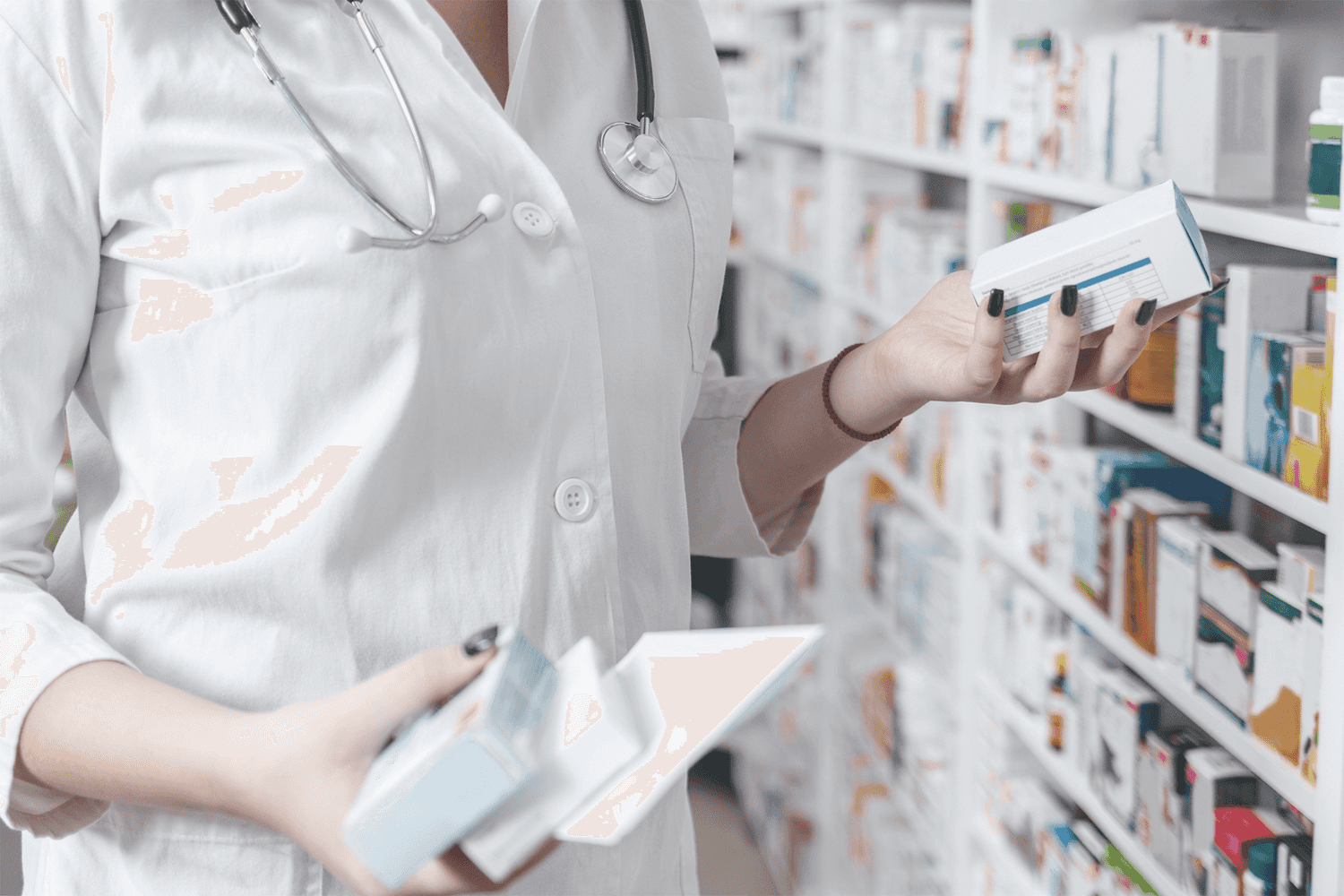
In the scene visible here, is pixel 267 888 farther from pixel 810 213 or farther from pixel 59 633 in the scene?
pixel 810 213

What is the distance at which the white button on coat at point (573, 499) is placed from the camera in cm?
83

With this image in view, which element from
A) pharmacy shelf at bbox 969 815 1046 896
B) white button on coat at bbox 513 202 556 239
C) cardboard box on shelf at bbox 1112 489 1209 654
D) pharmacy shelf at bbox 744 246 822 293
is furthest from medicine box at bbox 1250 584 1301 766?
pharmacy shelf at bbox 744 246 822 293

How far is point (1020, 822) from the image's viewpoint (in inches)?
75.3

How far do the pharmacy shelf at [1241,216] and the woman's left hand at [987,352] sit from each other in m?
0.31

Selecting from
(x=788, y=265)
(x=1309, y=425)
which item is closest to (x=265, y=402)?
(x=1309, y=425)

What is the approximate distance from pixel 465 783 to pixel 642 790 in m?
0.09

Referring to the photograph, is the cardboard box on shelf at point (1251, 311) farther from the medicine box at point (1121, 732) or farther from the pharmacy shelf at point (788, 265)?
the pharmacy shelf at point (788, 265)

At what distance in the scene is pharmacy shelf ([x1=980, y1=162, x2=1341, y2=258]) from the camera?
3.61 feet

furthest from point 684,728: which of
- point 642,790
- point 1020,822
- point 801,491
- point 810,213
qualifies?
point 810,213

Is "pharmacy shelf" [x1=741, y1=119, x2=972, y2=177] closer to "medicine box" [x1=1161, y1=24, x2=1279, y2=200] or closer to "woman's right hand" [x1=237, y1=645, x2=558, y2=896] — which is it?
"medicine box" [x1=1161, y1=24, x2=1279, y2=200]

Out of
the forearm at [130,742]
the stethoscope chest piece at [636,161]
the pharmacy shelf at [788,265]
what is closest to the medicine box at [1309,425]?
the stethoscope chest piece at [636,161]

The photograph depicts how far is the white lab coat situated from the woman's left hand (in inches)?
11.3

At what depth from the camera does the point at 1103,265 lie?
0.87 meters

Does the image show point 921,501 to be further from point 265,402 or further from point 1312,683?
point 265,402
